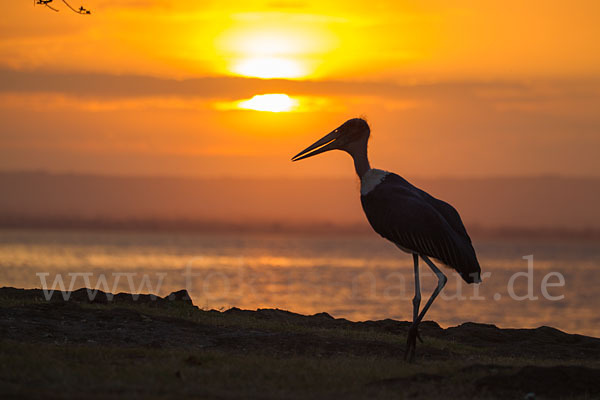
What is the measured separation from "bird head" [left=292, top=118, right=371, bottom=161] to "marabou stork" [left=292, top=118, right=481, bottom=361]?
0.63 metres

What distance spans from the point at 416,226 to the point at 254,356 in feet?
10.1

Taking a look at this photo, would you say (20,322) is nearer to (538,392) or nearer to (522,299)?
(538,392)

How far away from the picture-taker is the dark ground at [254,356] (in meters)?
11.4

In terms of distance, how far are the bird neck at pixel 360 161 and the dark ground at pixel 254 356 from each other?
2.78 metres

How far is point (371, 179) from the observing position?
1563 cm

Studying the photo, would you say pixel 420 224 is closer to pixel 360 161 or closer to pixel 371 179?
pixel 371 179

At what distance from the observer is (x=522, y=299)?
222 feet

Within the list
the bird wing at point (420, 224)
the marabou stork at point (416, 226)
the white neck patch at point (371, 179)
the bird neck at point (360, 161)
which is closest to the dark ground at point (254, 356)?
the marabou stork at point (416, 226)

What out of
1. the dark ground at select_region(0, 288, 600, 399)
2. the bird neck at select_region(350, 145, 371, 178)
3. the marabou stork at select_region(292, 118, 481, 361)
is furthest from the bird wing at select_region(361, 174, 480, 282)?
the dark ground at select_region(0, 288, 600, 399)

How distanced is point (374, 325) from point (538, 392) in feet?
24.8

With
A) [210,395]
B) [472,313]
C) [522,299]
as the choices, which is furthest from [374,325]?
[522,299]

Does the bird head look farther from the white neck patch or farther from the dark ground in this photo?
the dark ground

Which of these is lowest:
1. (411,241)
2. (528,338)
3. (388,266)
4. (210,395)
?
(210,395)

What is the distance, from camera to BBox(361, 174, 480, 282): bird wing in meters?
14.4
